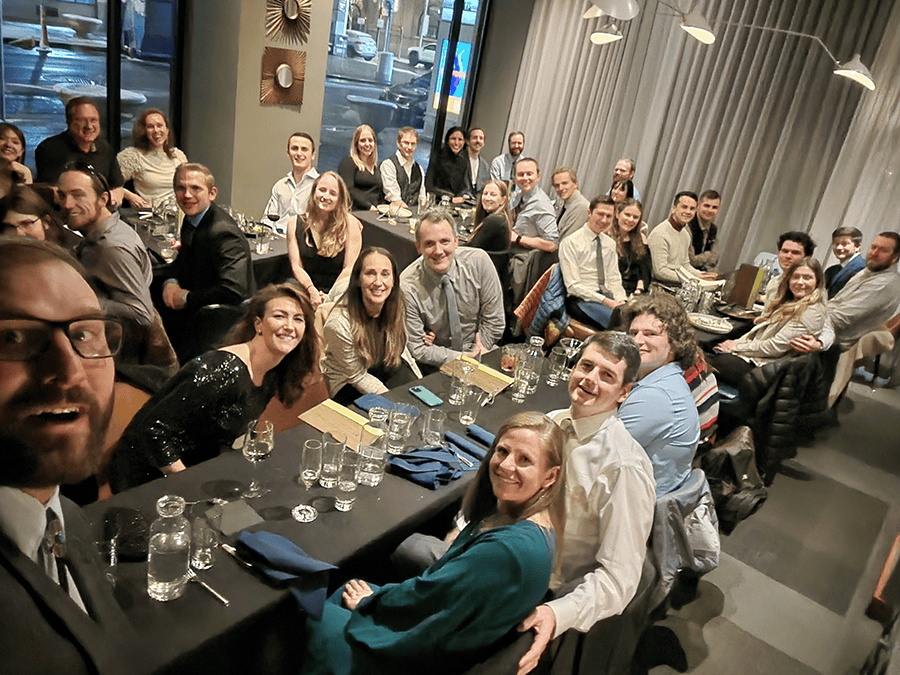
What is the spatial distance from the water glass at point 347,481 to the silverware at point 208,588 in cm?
47

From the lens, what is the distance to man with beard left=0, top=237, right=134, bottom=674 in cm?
59

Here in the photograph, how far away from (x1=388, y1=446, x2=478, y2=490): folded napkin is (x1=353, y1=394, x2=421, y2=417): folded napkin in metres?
0.20

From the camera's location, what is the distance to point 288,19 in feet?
18.3

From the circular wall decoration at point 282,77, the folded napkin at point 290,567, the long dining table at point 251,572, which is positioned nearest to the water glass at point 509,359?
the long dining table at point 251,572

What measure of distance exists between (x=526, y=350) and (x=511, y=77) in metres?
6.16

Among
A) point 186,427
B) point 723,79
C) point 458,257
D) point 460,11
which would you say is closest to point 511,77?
point 460,11

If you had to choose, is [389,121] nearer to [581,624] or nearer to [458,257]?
[458,257]

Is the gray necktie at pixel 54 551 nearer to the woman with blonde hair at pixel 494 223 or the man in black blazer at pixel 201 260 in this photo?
the man in black blazer at pixel 201 260

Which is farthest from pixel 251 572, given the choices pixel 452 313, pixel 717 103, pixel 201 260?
pixel 717 103

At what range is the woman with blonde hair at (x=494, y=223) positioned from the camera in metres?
4.81

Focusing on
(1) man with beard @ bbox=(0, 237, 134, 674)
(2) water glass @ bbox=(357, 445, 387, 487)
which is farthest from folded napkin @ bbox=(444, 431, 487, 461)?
(1) man with beard @ bbox=(0, 237, 134, 674)

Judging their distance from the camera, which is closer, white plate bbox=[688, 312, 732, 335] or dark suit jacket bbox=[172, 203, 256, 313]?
dark suit jacket bbox=[172, 203, 256, 313]

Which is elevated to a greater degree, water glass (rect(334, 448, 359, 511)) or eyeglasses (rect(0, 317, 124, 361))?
eyeglasses (rect(0, 317, 124, 361))

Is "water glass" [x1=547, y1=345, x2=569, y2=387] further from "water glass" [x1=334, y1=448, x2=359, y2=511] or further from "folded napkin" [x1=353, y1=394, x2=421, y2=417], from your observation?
"water glass" [x1=334, y1=448, x2=359, y2=511]
